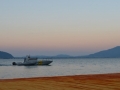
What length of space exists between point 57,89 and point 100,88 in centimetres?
135

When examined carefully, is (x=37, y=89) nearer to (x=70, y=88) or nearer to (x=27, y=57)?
(x=70, y=88)

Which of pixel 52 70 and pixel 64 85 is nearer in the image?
pixel 64 85

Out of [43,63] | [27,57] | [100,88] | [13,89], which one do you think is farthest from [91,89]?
[43,63]

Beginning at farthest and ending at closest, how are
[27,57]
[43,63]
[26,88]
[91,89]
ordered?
[43,63], [27,57], [26,88], [91,89]

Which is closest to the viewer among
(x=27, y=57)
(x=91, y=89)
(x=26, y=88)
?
(x=91, y=89)

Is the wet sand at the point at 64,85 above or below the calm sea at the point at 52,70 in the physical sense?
above

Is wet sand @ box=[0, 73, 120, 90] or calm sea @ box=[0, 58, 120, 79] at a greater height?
wet sand @ box=[0, 73, 120, 90]

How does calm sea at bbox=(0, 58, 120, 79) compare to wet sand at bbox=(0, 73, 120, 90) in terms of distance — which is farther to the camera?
calm sea at bbox=(0, 58, 120, 79)

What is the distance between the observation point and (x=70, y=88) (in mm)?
8344

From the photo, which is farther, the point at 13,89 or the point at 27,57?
the point at 27,57

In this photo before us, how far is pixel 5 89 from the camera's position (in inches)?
330

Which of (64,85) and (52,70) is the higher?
(64,85)

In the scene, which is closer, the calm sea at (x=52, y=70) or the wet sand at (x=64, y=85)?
the wet sand at (x=64, y=85)

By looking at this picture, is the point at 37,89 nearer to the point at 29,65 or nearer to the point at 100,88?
the point at 100,88
